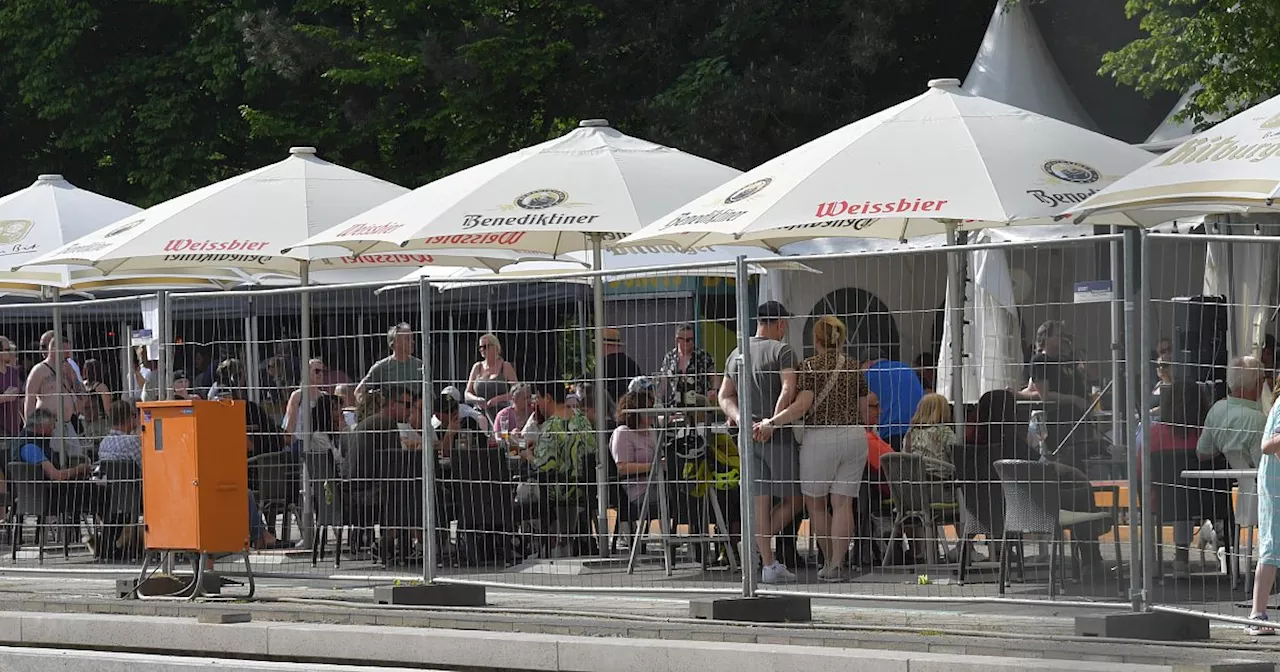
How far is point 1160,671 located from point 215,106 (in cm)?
2954

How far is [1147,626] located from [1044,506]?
2.48 ft

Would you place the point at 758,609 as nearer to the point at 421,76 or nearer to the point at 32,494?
the point at 32,494

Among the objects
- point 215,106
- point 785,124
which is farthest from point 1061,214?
point 215,106

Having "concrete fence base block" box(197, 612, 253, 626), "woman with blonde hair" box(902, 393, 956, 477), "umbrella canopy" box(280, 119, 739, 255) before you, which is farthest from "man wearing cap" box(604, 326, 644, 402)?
"umbrella canopy" box(280, 119, 739, 255)

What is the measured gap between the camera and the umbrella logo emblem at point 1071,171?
13.8 m

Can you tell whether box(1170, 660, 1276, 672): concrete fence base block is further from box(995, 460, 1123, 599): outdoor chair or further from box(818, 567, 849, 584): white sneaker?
box(818, 567, 849, 584): white sneaker

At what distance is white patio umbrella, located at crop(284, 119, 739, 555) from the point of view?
1539 cm

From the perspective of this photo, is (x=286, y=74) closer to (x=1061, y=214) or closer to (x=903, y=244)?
(x=903, y=244)

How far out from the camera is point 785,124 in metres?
29.5

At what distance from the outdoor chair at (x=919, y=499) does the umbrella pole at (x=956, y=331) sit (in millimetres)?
321

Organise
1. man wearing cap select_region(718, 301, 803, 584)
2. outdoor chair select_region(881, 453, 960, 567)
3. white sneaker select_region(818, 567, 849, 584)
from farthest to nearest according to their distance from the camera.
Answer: man wearing cap select_region(718, 301, 803, 584), white sneaker select_region(818, 567, 849, 584), outdoor chair select_region(881, 453, 960, 567)

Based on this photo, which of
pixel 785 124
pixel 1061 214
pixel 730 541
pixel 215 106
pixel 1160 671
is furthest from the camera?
pixel 215 106

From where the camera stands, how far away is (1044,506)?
9633 millimetres

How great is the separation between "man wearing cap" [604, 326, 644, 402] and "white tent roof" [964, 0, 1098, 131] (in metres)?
16.2
